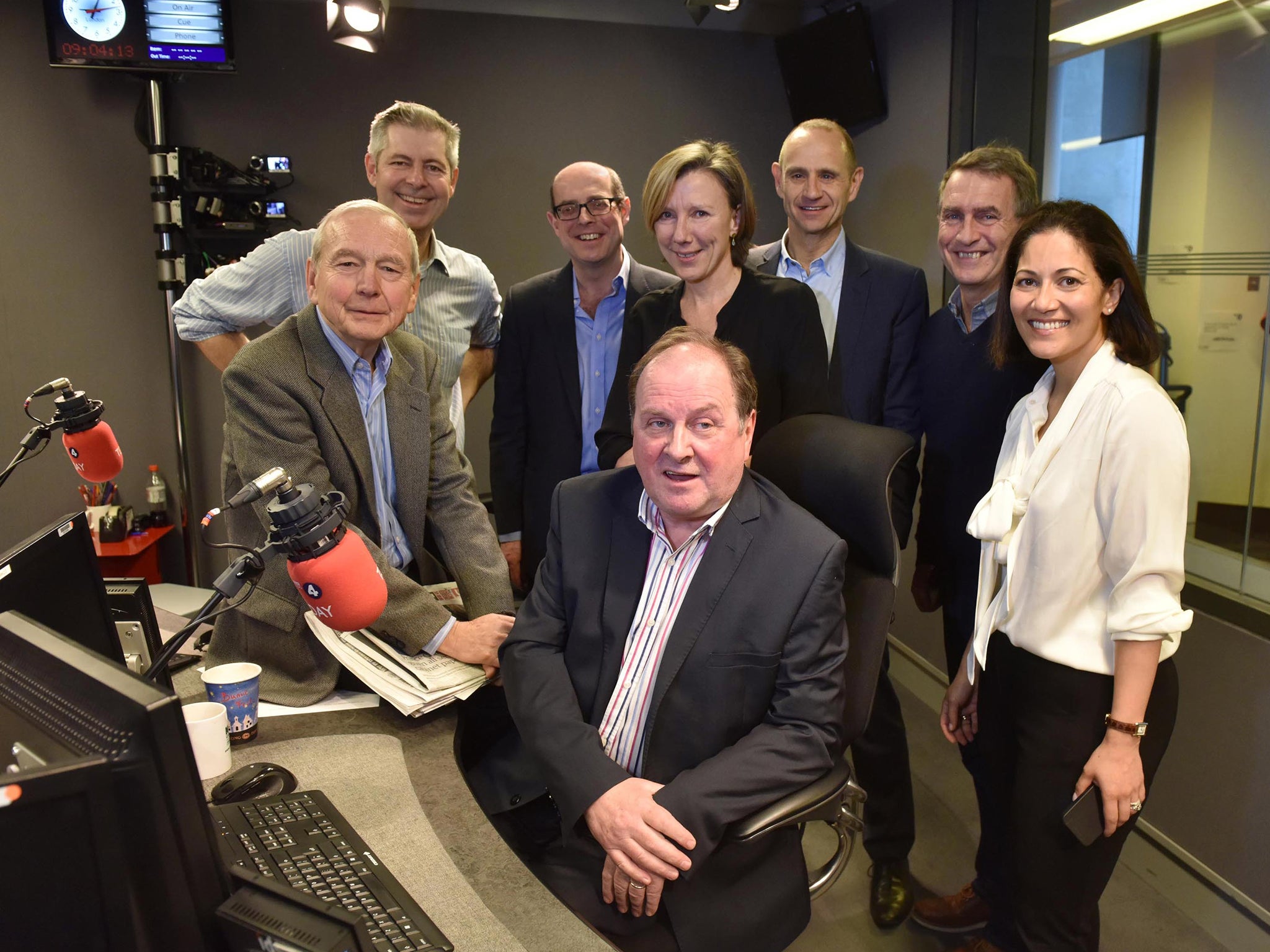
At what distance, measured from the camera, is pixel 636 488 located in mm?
1852

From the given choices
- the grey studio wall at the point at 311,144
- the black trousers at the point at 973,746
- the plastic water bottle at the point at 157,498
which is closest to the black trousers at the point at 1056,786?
the black trousers at the point at 973,746

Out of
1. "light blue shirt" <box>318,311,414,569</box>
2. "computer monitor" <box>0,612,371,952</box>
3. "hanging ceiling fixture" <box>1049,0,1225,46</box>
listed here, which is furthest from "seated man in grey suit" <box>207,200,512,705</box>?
"hanging ceiling fixture" <box>1049,0,1225,46</box>

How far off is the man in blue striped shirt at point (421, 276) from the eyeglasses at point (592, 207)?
1.41ft

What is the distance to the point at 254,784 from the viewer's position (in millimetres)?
1489

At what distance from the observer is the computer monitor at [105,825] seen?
77cm

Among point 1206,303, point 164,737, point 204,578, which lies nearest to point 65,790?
point 164,737

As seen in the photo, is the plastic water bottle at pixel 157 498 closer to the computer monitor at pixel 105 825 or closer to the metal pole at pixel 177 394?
the metal pole at pixel 177 394

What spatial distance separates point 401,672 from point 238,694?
11.6 inches

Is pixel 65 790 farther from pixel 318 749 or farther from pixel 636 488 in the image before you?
pixel 636 488

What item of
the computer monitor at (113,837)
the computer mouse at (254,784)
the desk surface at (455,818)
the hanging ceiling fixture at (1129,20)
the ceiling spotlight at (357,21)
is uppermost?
the ceiling spotlight at (357,21)

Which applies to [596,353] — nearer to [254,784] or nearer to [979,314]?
[979,314]

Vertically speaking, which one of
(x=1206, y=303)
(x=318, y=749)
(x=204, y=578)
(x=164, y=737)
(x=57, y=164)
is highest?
(x=57, y=164)

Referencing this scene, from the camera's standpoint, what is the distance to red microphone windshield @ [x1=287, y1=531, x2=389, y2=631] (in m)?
1.26

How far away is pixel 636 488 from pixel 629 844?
660mm
